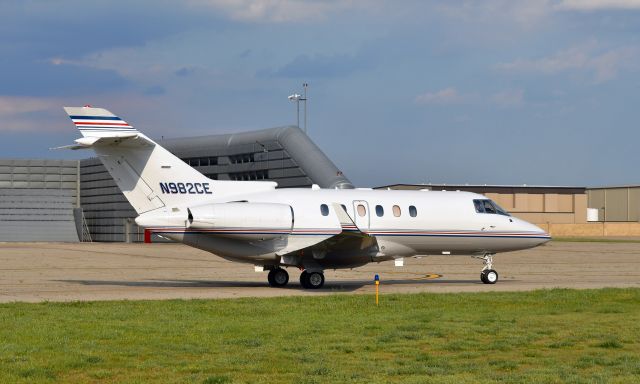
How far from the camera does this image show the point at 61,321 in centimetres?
1825

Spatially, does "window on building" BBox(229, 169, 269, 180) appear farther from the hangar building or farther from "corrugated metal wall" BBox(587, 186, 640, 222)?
"corrugated metal wall" BBox(587, 186, 640, 222)

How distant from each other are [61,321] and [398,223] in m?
12.8

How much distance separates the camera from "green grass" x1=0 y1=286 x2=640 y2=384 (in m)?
12.6

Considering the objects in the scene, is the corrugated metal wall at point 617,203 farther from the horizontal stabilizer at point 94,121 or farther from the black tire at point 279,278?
the horizontal stabilizer at point 94,121

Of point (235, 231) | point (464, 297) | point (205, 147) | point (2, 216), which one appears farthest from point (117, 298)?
point (2, 216)

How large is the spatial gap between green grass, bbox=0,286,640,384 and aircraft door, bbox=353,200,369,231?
Result: 5.14 m

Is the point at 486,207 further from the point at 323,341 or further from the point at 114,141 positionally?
the point at 323,341

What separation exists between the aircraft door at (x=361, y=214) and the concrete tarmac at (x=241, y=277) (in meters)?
1.87

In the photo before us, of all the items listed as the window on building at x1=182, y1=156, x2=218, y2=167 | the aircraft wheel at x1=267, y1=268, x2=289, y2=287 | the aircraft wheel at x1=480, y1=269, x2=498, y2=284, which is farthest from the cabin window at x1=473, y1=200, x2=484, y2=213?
the window on building at x1=182, y1=156, x2=218, y2=167

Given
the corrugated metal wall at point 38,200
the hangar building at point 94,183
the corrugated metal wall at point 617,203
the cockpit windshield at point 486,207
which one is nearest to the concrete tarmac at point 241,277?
the cockpit windshield at point 486,207

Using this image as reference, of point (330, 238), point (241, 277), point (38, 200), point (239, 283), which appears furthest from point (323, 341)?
point (38, 200)

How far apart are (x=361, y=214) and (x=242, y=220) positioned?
12.9 feet

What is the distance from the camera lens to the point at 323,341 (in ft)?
51.3

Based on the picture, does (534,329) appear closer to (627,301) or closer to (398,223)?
(627,301)
